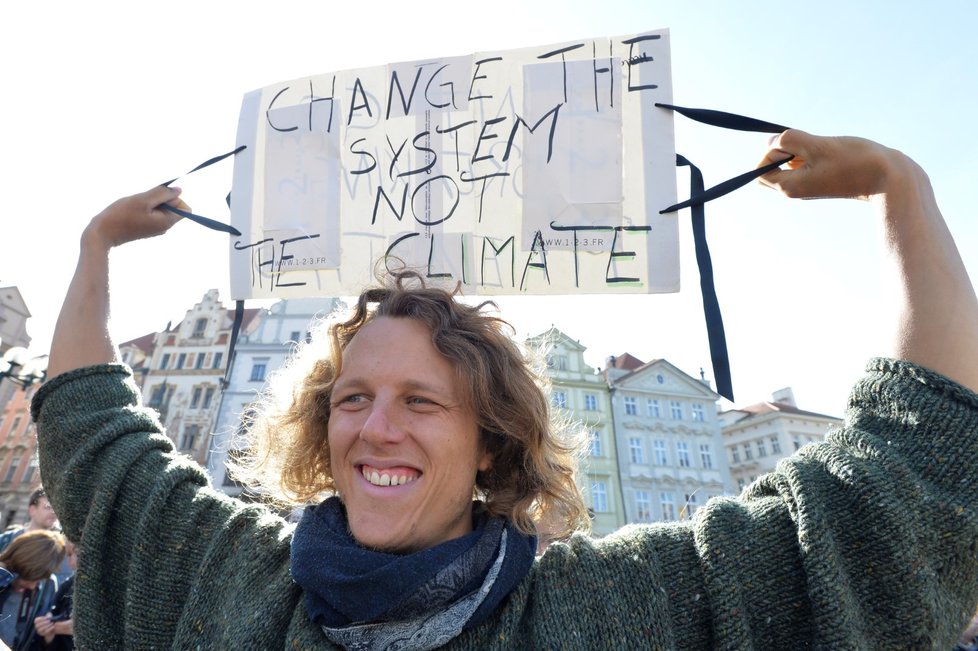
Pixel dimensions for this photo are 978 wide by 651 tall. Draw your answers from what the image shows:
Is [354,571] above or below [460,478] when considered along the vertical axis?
below

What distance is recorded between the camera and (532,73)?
2.34m

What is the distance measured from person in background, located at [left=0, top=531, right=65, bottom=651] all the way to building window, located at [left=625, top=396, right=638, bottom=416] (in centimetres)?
3309

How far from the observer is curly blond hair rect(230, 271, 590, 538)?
1863mm

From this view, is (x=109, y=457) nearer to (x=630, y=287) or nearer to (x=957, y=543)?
(x=630, y=287)

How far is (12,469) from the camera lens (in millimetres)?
39469

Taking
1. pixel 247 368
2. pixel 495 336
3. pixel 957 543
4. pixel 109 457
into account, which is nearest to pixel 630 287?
pixel 495 336

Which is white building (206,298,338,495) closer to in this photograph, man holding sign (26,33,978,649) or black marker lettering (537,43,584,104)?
man holding sign (26,33,978,649)

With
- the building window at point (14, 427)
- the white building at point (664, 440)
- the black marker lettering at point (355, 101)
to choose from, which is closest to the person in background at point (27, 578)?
the black marker lettering at point (355, 101)

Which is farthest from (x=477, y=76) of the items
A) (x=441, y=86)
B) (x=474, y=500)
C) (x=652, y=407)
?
(x=652, y=407)

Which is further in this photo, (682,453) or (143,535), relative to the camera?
(682,453)

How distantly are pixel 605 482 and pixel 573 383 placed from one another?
5.96 m

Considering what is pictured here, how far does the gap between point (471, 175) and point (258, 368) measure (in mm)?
31914

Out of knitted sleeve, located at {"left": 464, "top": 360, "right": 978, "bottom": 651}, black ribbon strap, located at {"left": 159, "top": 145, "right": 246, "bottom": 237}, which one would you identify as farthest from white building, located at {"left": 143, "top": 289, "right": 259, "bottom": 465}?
knitted sleeve, located at {"left": 464, "top": 360, "right": 978, "bottom": 651}

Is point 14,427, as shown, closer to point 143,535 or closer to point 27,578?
point 27,578
